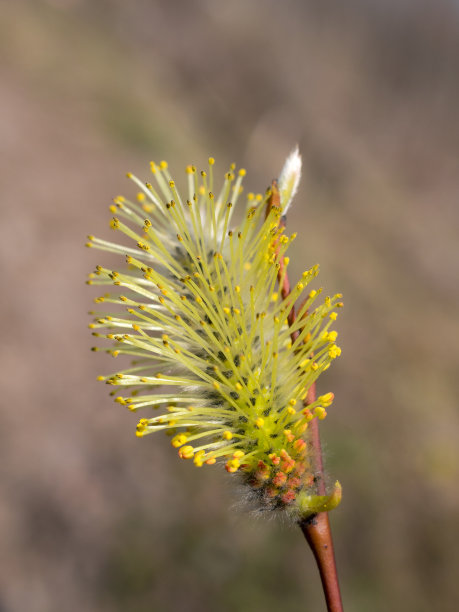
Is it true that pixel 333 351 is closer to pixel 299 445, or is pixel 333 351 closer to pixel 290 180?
pixel 299 445

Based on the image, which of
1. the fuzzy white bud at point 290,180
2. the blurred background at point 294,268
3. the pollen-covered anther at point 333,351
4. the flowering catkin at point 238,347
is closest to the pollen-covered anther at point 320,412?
the flowering catkin at point 238,347

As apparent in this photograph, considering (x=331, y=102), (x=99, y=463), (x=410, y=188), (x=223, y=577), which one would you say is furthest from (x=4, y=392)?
(x=331, y=102)

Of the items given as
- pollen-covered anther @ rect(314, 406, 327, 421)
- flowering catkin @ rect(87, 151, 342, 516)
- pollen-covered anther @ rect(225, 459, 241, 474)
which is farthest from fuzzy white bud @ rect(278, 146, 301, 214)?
pollen-covered anther @ rect(225, 459, 241, 474)

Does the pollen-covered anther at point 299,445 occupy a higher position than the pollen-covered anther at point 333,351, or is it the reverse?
the pollen-covered anther at point 333,351

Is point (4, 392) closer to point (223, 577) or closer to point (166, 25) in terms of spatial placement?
point (223, 577)

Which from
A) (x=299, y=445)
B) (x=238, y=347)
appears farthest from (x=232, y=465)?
(x=238, y=347)

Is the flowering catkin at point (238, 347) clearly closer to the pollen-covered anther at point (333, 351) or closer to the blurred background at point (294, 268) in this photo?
the pollen-covered anther at point (333, 351)
